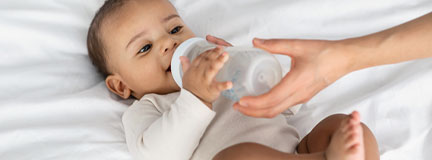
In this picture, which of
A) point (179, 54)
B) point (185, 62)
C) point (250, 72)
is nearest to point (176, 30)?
point (179, 54)

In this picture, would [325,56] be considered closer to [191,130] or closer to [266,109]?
[266,109]

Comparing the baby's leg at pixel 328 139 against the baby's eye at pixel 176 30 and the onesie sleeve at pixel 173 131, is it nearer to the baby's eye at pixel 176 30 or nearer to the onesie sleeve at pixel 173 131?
the onesie sleeve at pixel 173 131

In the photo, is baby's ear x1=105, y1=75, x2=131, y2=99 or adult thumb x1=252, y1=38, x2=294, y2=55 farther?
baby's ear x1=105, y1=75, x2=131, y2=99

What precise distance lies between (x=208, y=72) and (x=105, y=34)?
1.57 ft

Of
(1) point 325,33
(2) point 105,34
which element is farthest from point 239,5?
(2) point 105,34

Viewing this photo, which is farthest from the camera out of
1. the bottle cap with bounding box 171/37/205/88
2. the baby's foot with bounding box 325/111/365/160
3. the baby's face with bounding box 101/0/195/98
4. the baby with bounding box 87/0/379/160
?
the baby's face with bounding box 101/0/195/98

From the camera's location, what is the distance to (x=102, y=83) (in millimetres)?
1521

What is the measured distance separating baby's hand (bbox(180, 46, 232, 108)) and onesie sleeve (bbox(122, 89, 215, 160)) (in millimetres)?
20

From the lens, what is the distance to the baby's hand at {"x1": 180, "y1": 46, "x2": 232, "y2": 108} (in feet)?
3.39

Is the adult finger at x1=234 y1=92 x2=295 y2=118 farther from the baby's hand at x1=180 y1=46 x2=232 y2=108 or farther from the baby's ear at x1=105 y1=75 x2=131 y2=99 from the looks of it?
the baby's ear at x1=105 y1=75 x2=131 y2=99

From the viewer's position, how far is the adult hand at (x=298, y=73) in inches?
39.3

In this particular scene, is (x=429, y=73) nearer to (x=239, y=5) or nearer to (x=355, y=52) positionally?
(x=355, y=52)

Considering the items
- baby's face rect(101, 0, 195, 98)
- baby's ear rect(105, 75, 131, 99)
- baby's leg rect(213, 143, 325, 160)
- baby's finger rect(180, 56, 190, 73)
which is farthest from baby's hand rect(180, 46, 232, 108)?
baby's ear rect(105, 75, 131, 99)

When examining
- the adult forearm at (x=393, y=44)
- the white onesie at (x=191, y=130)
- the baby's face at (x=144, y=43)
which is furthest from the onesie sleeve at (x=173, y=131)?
the adult forearm at (x=393, y=44)
